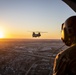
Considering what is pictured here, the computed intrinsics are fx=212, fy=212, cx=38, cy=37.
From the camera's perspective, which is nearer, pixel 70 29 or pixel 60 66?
pixel 60 66

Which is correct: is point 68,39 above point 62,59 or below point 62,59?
above

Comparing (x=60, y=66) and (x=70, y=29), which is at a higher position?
(x=70, y=29)

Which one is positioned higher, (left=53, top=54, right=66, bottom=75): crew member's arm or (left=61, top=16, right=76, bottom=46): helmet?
(left=61, top=16, right=76, bottom=46): helmet

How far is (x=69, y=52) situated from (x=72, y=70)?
0.91 feet

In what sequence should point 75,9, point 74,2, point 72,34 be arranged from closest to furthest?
point 72,34, point 74,2, point 75,9

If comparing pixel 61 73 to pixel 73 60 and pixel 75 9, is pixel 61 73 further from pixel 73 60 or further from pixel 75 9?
pixel 75 9

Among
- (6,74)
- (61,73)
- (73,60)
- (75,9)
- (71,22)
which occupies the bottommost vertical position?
(6,74)

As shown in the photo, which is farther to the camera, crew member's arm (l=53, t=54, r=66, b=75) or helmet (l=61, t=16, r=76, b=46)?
helmet (l=61, t=16, r=76, b=46)

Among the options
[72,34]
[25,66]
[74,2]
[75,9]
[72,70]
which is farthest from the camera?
[25,66]

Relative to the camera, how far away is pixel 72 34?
11.4 ft

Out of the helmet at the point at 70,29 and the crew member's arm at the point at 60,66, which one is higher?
the helmet at the point at 70,29

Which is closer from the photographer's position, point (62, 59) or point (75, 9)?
point (62, 59)

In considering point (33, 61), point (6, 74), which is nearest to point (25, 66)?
point (33, 61)

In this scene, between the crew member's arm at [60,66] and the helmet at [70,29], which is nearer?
the crew member's arm at [60,66]
